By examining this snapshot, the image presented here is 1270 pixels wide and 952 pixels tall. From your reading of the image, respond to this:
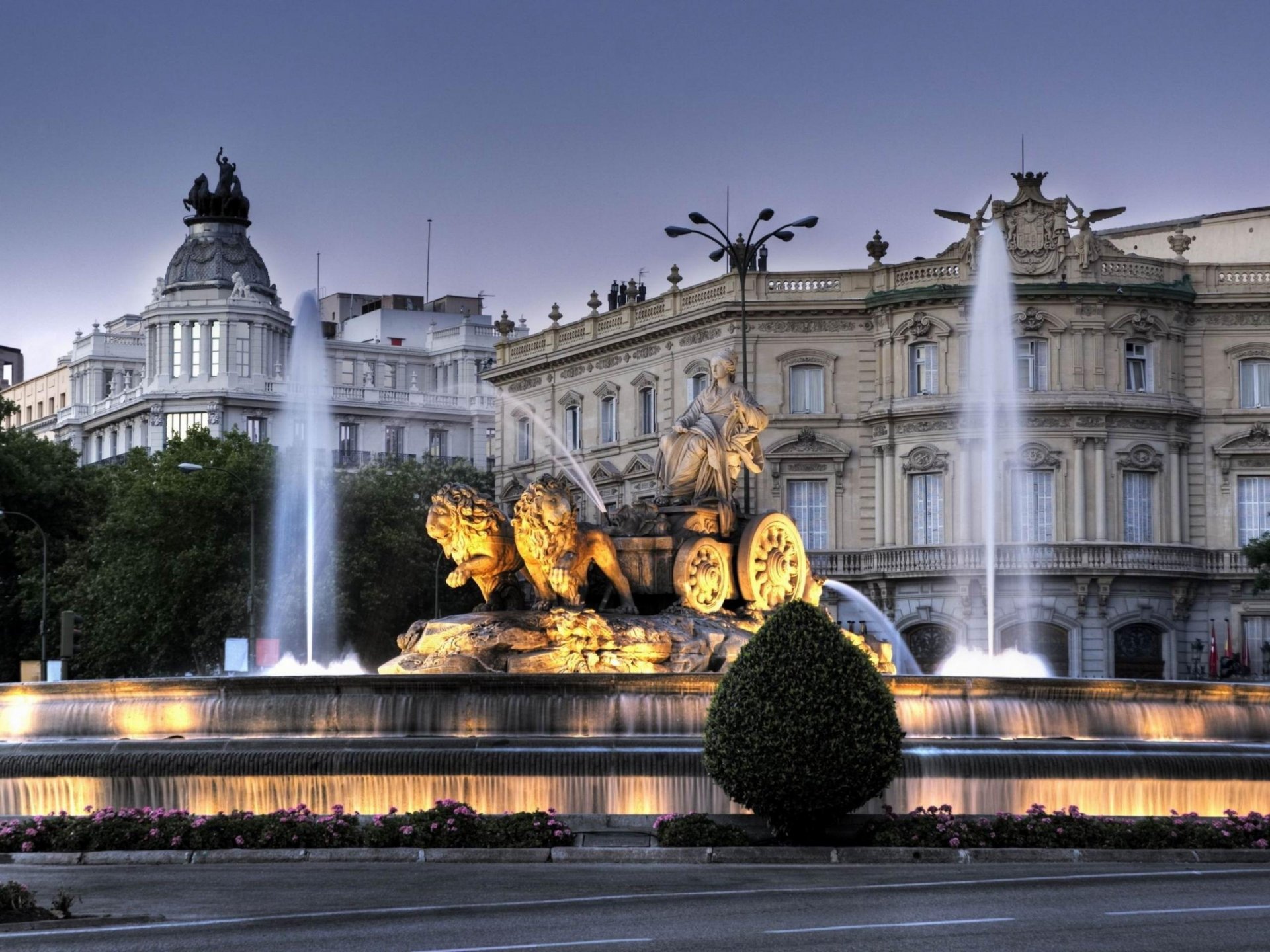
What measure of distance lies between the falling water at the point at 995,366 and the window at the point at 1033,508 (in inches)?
17.7

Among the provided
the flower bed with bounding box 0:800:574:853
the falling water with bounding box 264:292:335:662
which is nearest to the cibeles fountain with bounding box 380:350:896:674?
the flower bed with bounding box 0:800:574:853

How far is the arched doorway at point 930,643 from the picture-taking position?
65.6m

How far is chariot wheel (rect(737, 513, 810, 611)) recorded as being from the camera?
26.3m

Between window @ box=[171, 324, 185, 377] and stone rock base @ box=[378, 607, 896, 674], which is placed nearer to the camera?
stone rock base @ box=[378, 607, 896, 674]

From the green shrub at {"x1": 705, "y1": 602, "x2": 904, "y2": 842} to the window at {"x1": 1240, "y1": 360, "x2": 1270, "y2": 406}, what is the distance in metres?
51.1

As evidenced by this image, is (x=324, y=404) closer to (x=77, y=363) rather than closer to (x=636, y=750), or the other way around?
(x=77, y=363)

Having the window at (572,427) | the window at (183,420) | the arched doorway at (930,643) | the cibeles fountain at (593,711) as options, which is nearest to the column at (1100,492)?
the arched doorway at (930,643)

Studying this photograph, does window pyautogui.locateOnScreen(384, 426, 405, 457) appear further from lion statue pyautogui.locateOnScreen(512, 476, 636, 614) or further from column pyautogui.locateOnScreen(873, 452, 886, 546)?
lion statue pyautogui.locateOnScreen(512, 476, 636, 614)

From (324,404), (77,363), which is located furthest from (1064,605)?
(77,363)

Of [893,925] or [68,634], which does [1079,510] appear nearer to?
[68,634]

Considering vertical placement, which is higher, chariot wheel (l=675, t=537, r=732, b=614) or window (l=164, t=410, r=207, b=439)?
window (l=164, t=410, r=207, b=439)

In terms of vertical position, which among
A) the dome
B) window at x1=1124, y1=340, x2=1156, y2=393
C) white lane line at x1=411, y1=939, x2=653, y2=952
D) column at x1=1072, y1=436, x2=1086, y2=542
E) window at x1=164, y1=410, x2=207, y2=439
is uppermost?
the dome

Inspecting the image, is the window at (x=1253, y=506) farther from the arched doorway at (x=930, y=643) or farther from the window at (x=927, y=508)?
the arched doorway at (x=930, y=643)

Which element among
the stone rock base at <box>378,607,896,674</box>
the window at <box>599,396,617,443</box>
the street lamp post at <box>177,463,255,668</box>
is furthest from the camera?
the window at <box>599,396,617,443</box>
